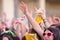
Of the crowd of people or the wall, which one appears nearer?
the crowd of people

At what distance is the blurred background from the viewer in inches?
241

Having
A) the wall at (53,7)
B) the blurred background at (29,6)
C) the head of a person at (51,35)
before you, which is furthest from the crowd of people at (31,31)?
the wall at (53,7)

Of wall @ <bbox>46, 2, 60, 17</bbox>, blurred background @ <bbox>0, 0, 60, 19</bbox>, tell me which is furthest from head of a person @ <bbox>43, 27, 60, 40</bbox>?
wall @ <bbox>46, 2, 60, 17</bbox>

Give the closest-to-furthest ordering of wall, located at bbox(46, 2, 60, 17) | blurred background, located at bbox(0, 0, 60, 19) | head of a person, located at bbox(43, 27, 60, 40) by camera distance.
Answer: head of a person, located at bbox(43, 27, 60, 40), blurred background, located at bbox(0, 0, 60, 19), wall, located at bbox(46, 2, 60, 17)

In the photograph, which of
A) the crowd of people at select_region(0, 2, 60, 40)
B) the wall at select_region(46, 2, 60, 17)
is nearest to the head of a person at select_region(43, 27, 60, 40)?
the crowd of people at select_region(0, 2, 60, 40)

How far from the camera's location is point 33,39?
214cm

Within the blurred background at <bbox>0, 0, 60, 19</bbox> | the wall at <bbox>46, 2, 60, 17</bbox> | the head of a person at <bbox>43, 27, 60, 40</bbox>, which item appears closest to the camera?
the head of a person at <bbox>43, 27, 60, 40</bbox>

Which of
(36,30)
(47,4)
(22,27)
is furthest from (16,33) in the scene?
(47,4)

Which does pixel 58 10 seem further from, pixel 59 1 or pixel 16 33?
pixel 16 33

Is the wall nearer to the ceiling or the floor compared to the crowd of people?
nearer to the ceiling

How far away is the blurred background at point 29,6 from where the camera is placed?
20.1 ft

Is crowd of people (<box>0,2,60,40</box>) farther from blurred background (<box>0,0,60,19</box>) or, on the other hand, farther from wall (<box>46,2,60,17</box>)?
wall (<box>46,2,60,17</box>)

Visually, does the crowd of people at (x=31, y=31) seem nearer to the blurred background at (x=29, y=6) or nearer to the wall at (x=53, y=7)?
the blurred background at (x=29, y=6)

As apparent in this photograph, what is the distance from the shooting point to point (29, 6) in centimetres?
657
